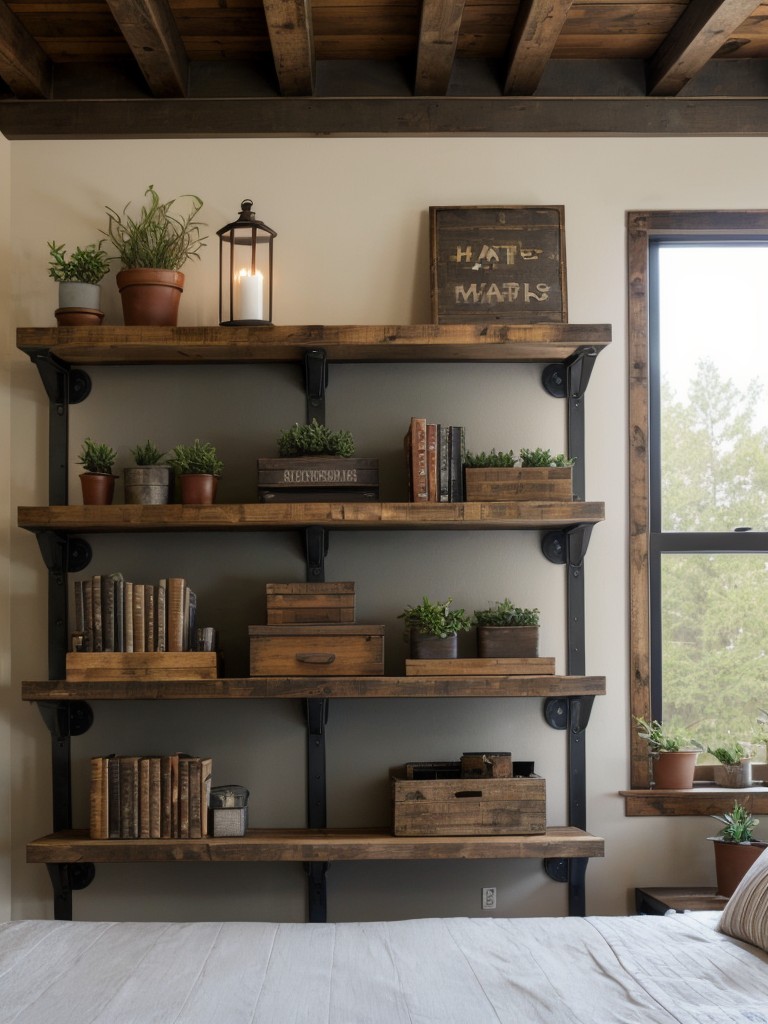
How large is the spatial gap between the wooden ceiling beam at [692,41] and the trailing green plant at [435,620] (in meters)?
1.68

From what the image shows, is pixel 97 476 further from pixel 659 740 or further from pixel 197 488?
pixel 659 740

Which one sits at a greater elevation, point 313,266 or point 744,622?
point 313,266

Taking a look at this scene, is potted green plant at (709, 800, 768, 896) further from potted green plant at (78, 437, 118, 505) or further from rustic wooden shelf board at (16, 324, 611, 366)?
potted green plant at (78, 437, 118, 505)

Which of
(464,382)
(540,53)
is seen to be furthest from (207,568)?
(540,53)

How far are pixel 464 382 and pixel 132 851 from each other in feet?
5.35

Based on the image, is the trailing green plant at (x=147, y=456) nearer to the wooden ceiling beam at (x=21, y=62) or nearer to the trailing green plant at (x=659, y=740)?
the wooden ceiling beam at (x=21, y=62)

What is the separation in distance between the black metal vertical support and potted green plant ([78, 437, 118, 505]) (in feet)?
1.90

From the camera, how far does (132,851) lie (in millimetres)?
2652

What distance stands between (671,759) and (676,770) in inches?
1.4

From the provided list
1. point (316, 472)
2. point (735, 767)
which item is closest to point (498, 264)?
point (316, 472)

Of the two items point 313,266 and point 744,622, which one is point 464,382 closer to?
point 313,266

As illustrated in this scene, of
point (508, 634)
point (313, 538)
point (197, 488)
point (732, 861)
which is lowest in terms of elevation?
point (732, 861)

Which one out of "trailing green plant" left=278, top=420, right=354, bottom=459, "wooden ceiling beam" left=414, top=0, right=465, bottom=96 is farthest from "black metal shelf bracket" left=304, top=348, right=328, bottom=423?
"wooden ceiling beam" left=414, top=0, right=465, bottom=96

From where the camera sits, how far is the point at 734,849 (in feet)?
8.92
